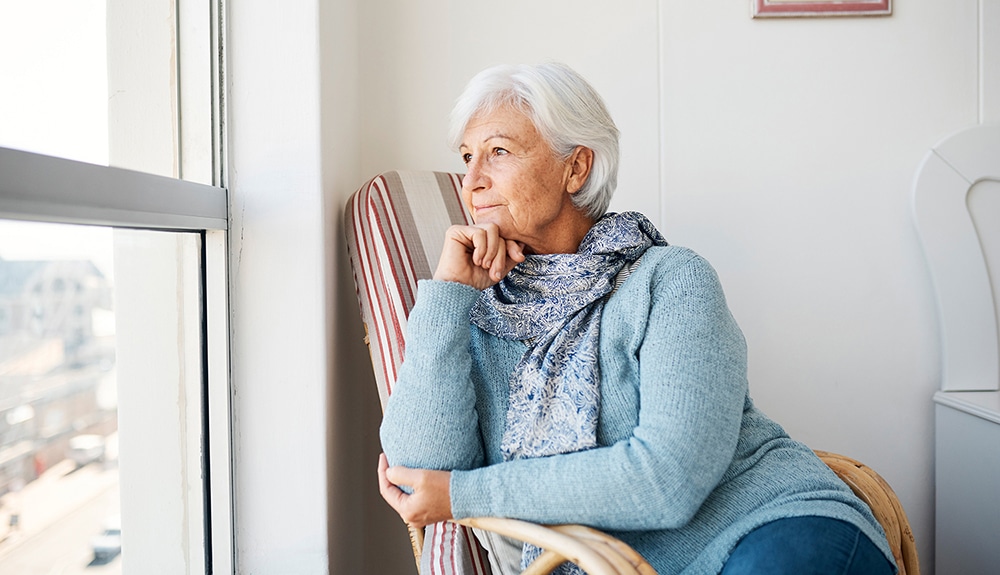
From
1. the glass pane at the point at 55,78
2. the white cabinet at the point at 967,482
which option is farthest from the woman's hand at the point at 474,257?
the white cabinet at the point at 967,482

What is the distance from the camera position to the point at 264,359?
1.48m

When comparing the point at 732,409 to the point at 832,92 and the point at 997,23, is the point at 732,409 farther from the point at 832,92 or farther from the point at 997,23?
the point at 997,23

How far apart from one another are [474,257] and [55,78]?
708mm

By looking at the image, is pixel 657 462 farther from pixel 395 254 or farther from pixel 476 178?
pixel 395 254

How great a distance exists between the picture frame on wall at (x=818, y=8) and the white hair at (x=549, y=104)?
0.94 m

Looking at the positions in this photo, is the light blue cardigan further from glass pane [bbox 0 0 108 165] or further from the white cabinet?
the white cabinet

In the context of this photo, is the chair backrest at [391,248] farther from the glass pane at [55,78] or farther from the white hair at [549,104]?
the glass pane at [55,78]

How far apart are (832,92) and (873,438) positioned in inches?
41.8

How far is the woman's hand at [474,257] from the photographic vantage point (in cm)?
132

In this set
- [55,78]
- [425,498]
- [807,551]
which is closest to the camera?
→ [55,78]

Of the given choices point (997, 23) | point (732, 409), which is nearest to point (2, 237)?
point (732, 409)

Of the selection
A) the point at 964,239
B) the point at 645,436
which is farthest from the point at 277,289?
the point at 964,239

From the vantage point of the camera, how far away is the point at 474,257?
51.8 inches

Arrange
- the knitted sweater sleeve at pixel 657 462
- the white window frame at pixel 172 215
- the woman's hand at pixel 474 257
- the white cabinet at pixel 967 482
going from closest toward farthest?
the white window frame at pixel 172 215 → the knitted sweater sleeve at pixel 657 462 → the woman's hand at pixel 474 257 → the white cabinet at pixel 967 482
